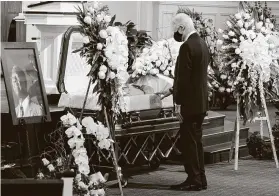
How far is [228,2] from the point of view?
1399cm

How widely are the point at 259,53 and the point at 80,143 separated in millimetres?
2826

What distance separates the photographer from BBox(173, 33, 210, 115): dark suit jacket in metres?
5.96

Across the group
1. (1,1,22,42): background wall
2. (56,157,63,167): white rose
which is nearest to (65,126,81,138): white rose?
(56,157,63,167): white rose

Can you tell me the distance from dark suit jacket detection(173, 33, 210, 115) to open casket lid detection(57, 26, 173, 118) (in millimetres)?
633

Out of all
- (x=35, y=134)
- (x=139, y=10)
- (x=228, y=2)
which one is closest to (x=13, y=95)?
(x=35, y=134)

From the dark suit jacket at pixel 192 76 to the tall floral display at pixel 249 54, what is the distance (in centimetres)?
117

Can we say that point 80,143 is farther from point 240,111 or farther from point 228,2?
point 228,2

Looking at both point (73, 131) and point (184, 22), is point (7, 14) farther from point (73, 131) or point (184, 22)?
point (73, 131)

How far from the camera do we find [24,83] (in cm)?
545

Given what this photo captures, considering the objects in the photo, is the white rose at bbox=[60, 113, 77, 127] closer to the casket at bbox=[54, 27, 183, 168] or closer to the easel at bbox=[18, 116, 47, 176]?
the easel at bbox=[18, 116, 47, 176]

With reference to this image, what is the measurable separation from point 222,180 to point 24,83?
2.43m

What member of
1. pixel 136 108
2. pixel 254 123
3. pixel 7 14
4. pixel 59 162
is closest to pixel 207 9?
pixel 254 123

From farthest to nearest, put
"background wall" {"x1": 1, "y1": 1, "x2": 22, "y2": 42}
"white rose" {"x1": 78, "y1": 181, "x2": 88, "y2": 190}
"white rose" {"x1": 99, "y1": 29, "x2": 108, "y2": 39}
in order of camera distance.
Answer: "background wall" {"x1": 1, "y1": 1, "x2": 22, "y2": 42} → "white rose" {"x1": 99, "y1": 29, "x2": 108, "y2": 39} → "white rose" {"x1": 78, "y1": 181, "x2": 88, "y2": 190}

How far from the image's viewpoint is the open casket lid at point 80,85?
6414 mm
